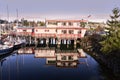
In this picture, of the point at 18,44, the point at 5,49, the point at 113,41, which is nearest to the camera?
the point at 113,41

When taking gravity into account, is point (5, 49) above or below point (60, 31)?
below

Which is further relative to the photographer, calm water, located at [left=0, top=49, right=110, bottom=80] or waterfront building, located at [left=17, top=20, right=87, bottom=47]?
waterfront building, located at [left=17, top=20, right=87, bottom=47]

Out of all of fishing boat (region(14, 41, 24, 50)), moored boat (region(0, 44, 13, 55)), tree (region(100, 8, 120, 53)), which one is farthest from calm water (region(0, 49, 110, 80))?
fishing boat (region(14, 41, 24, 50))

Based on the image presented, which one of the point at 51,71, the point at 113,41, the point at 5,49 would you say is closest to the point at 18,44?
the point at 5,49

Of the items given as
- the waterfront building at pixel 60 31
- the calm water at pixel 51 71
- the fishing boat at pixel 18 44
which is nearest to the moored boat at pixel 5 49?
the calm water at pixel 51 71

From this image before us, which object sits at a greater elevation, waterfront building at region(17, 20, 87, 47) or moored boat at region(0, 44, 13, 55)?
waterfront building at region(17, 20, 87, 47)

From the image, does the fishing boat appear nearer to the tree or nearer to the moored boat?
the moored boat

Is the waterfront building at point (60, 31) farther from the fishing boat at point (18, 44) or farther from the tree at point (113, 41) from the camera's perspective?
the tree at point (113, 41)

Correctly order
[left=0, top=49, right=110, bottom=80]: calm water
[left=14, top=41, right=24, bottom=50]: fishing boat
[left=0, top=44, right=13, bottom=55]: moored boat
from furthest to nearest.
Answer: [left=14, top=41, right=24, bottom=50]: fishing boat
[left=0, top=44, right=13, bottom=55]: moored boat
[left=0, top=49, right=110, bottom=80]: calm water

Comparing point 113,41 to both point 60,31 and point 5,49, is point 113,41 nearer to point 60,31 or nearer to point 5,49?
point 5,49

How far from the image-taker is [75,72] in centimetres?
3819

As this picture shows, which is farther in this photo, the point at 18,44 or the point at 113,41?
the point at 18,44

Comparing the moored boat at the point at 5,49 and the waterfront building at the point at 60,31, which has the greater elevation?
the waterfront building at the point at 60,31

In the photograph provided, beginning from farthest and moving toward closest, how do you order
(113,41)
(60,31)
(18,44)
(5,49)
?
1. (60,31)
2. (18,44)
3. (5,49)
4. (113,41)
